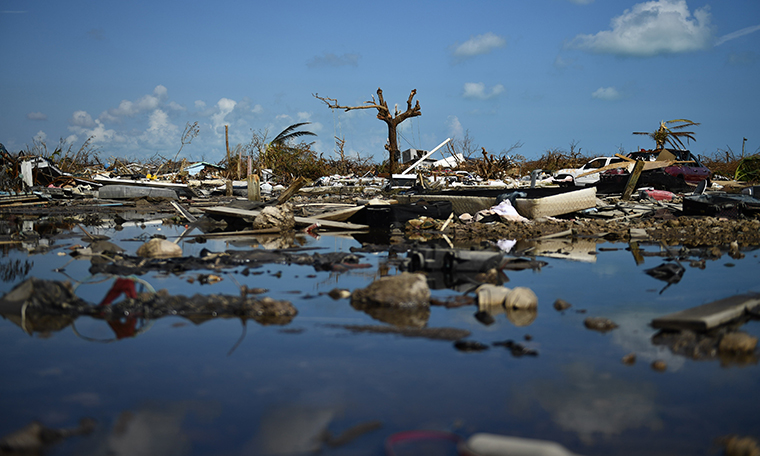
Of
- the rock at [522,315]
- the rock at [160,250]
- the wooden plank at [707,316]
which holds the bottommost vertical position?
the rock at [522,315]

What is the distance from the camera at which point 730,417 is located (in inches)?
76.1

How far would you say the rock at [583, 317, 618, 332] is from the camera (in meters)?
2.99

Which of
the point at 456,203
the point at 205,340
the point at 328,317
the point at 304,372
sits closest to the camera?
the point at 304,372

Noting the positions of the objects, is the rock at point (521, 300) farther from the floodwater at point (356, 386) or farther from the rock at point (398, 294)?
the rock at point (398, 294)

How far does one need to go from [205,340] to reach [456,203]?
8.32m

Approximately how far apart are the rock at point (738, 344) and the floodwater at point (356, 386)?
16cm

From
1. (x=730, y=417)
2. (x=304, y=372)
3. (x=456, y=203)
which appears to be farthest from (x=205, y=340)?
(x=456, y=203)

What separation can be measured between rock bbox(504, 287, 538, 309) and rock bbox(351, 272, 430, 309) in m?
0.53

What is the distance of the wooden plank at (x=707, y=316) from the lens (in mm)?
2852

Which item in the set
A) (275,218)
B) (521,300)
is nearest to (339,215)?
(275,218)

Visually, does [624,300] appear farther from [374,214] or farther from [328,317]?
[374,214]

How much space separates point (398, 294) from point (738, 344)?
6.14 feet

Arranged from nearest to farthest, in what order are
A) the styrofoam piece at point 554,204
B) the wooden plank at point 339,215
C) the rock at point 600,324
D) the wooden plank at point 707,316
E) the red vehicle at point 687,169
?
the wooden plank at point 707,316
the rock at point 600,324
the wooden plank at point 339,215
the styrofoam piece at point 554,204
the red vehicle at point 687,169

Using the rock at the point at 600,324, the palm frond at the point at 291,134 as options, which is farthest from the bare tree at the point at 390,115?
the rock at the point at 600,324
